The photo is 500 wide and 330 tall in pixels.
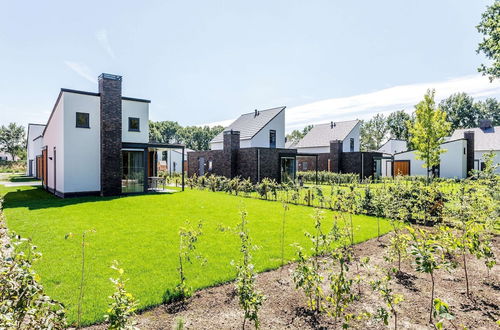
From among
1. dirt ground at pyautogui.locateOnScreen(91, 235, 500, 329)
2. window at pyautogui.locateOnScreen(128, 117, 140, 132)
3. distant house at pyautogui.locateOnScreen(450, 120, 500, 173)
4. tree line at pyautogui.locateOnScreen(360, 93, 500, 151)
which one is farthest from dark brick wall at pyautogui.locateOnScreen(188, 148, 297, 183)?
tree line at pyautogui.locateOnScreen(360, 93, 500, 151)

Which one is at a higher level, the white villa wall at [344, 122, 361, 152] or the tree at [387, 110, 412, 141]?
the tree at [387, 110, 412, 141]

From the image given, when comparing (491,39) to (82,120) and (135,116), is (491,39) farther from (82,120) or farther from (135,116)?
(82,120)

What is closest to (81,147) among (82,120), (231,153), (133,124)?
(82,120)

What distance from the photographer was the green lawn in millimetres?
4516

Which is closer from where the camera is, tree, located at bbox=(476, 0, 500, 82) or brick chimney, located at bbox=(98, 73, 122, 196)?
tree, located at bbox=(476, 0, 500, 82)

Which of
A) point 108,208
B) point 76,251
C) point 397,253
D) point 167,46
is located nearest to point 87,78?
point 167,46

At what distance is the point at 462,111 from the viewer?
58812mm

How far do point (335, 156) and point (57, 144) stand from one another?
25.1 meters

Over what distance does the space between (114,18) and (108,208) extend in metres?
7.62

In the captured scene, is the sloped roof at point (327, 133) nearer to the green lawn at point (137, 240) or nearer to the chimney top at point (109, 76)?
the green lawn at point (137, 240)

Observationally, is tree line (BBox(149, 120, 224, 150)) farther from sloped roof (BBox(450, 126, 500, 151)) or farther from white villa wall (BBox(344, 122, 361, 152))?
sloped roof (BBox(450, 126, 500, 151))

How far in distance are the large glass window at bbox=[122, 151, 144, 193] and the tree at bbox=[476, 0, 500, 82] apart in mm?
20557

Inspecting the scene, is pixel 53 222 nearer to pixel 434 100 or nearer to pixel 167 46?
pixel 167 46

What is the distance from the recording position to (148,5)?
973 centimetres
